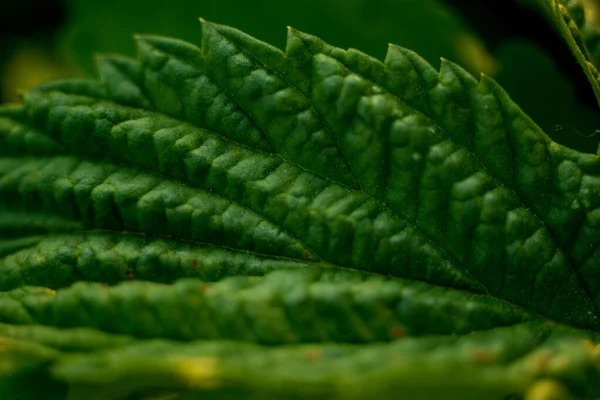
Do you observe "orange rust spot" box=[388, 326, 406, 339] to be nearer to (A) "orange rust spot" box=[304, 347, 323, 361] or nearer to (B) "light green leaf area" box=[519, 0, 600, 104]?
(A) "orange rust spot" box=[304, 347, 323, 361]

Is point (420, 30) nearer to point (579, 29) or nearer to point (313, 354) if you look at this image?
point (579, 29)

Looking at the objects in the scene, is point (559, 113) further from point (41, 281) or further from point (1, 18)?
point (1, 18)

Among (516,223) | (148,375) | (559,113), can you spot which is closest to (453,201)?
(516,223)

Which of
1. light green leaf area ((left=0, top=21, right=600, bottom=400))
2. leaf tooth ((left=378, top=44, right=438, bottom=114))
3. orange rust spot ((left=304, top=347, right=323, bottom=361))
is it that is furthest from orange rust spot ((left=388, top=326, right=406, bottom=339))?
leaf tooth ((left=378, top=44, right=438, bottom=114))

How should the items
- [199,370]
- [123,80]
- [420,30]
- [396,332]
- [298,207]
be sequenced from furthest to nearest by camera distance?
1. [420,30]
2. [123,80]
3. [298,207]
4. [396,332]
5. [199,370]

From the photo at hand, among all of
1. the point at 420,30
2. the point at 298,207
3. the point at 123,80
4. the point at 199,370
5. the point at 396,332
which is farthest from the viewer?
the point at 420,30

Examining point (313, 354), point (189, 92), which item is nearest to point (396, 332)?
point (313, 354)
